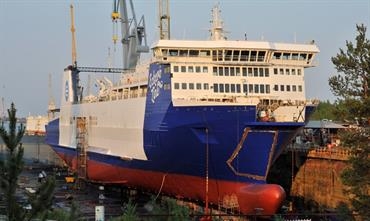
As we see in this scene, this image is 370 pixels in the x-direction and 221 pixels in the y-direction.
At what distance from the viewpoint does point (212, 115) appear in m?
26.6

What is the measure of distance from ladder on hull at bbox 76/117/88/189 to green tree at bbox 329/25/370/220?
3183cm

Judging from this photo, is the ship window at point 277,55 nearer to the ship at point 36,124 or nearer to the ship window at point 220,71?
the ship window at point 220,71

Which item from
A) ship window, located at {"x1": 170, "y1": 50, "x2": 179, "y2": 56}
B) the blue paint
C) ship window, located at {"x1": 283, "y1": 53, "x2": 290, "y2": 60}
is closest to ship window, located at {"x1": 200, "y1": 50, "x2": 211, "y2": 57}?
ship window, located at {"x1": 170, "y1": 50, "x2": 179, "y2": 56}

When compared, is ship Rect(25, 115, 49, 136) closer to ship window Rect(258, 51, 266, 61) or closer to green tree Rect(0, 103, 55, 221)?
ship window Rect(258, 51, 266, 61)

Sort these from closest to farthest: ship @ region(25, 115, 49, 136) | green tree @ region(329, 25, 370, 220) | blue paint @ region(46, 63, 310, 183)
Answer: green tree @ region(329, 25, 370, 220) < blue paint @ region(46, 63, 310, 183) < ship @ region(25, 115, 49, 136)

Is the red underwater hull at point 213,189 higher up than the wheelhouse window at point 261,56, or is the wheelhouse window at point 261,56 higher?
the wheelhouse window at point 261,56

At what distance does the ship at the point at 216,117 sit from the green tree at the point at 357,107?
27.0 feet

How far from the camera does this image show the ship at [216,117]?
26.2m

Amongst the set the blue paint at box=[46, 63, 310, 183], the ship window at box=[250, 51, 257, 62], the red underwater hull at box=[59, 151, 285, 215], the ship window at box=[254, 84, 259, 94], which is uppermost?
the ship window at box=[250, 51, 257, 62]

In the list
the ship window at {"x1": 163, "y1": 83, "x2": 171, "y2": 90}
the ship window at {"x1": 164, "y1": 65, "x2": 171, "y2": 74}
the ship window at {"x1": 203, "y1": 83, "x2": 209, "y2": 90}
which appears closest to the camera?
the ship window at {"x1": 163, "y1": 83, "x2": 171, "y2": 90}

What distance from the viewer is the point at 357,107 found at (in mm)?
16547

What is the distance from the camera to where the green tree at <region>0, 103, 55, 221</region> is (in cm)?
671

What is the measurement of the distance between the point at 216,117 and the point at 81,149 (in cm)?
2367

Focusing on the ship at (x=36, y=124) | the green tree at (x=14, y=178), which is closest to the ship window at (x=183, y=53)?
the green tree at (x=14, y=178)
